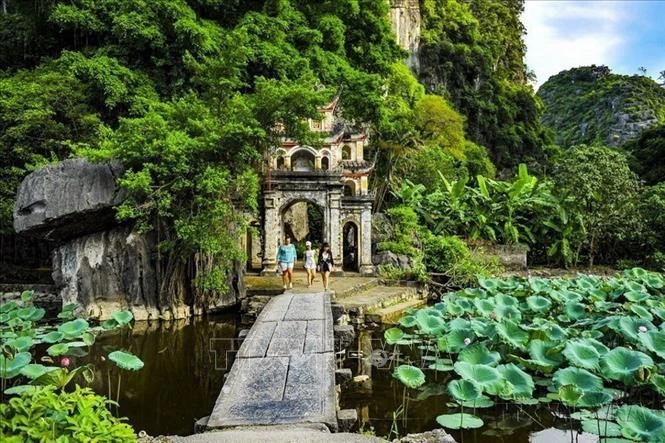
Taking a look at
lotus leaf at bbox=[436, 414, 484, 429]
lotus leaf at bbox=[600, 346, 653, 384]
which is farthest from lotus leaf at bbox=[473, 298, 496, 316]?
lotus leaf at bbox=[436, 414, 484, 429]

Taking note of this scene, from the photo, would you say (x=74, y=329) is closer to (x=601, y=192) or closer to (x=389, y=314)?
(x=389, y=314)

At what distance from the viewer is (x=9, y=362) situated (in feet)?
17.5

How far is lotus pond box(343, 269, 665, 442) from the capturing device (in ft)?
A: 17.4

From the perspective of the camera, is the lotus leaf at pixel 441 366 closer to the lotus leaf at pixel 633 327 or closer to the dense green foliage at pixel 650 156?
the lotus leaf at pixel 633 327

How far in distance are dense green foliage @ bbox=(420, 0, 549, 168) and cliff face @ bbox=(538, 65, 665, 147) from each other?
7041 millimetres

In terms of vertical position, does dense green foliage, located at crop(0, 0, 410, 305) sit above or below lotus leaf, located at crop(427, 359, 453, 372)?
above

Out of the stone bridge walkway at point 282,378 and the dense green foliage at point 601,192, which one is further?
the dense green foliage at point 601,192

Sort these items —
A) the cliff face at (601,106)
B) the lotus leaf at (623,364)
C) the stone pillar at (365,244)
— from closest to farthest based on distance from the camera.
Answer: the lotus leaf at (623,364) → the stone pillar at (365,244) → the cliff face at (601,106)

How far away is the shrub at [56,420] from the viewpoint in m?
2.77

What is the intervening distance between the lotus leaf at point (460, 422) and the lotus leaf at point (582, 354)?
136 centimetres

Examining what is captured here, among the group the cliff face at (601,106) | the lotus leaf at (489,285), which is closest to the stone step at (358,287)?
the lotus leaf at (489,285)

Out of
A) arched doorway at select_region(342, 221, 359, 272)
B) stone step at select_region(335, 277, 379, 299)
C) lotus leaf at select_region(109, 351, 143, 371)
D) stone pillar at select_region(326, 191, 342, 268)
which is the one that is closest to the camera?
lotus leaf at select_region(109, 351, 143, 371)

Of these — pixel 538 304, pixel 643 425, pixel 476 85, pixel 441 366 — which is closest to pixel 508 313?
pixel 538 304

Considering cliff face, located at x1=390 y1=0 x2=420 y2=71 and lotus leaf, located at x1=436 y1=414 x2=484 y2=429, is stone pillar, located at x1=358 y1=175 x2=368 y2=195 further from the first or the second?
cliff face, located at x1=390 y1=0 x2=420 y2=71
